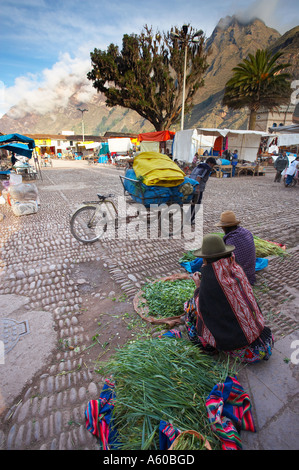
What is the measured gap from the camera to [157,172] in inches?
185

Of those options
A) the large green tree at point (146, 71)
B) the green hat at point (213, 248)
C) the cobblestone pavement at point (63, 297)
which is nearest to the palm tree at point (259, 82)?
the large green tree at point (146, 71)

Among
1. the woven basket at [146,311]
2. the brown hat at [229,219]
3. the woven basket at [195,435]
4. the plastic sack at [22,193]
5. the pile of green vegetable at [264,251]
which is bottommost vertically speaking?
the woven basket at [146,311]

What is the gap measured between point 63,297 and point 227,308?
7.61 feet

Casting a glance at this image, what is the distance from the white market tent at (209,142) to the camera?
52.8ft

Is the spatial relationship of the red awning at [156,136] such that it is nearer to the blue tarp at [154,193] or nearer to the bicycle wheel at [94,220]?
the blue tarp at [154,193]

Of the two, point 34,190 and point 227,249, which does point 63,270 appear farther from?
point 34,190

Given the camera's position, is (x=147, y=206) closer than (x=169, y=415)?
No

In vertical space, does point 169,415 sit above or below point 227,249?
below

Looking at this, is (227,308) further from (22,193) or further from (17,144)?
(17,144)

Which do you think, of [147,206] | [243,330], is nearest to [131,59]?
[147,206]

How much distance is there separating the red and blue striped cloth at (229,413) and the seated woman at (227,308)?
1.18 feet

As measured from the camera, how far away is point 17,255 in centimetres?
470

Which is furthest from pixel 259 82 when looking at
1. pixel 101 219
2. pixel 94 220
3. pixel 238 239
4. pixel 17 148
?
pixel 238 239
